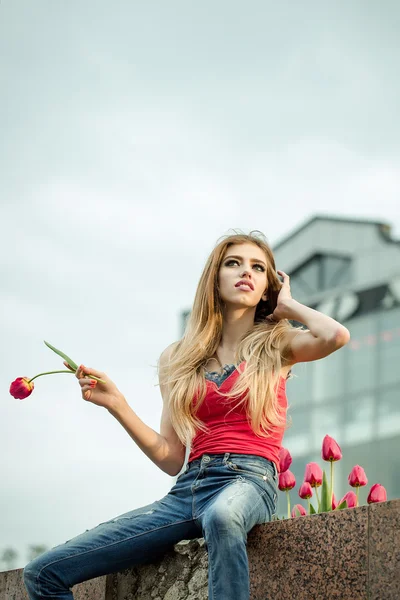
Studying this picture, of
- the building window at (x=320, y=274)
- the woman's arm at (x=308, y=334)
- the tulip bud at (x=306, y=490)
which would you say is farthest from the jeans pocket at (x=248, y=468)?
the building window at (x=320, y=274)

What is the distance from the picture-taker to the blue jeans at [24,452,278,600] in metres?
4.02

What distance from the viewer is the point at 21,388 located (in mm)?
4141

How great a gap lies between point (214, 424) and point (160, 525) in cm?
45

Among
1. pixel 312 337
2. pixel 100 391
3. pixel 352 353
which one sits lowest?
pixel 100 391

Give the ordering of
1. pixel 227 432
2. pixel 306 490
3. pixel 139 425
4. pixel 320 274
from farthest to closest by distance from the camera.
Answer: pixel 320 274 < pixel 306 490 < pixel 139 425 < pixel 227 432

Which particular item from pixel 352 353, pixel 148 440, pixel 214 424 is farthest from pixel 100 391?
pixel 352 353

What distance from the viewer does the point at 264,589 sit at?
156 inches

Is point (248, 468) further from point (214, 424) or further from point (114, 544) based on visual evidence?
point (114, 544)

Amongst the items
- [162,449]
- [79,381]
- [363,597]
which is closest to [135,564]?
[162,449]

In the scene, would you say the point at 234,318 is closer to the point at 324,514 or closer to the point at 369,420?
the point at 324,514

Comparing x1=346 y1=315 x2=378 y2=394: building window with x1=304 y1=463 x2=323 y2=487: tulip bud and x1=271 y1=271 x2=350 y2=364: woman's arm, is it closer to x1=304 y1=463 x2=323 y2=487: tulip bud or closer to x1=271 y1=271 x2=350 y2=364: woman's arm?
x1=304 y1=463 x2=323 y2=487: tulip bud

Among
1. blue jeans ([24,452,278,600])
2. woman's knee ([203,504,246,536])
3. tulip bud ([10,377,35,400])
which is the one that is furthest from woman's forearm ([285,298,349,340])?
tulip bud ([10,377,35,400])

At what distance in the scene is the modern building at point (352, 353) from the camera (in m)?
34.7

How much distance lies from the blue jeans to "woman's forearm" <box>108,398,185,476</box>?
0.23 meters
